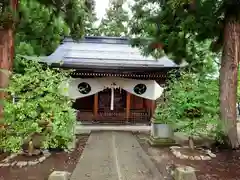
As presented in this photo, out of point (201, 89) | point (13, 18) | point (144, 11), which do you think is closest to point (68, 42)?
point (144, 11)

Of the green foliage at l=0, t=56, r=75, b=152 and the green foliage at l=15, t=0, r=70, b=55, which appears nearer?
the green foliage at l=0, t=56, r=75, b=152

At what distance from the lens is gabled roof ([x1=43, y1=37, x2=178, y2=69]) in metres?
12.6

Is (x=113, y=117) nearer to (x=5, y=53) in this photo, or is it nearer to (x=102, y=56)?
(x=102, y=56)

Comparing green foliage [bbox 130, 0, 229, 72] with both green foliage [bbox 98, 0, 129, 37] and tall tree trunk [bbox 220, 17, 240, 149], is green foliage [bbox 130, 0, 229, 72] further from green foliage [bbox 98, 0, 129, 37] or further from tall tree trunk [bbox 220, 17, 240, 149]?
green foliage [bbox 98, 0, 129, 37]

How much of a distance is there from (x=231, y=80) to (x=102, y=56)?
781cm

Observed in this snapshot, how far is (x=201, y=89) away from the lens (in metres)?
7.79

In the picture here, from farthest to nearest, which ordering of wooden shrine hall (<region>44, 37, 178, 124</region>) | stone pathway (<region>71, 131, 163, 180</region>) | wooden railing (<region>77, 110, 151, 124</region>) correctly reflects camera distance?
wooden railing (<region>77, 110, 151, 124</region>) < wooden shrine hall (<region>44, 37, 178, 124</region>) < stone pathway (<region>71, 131, 163, 180</region>)

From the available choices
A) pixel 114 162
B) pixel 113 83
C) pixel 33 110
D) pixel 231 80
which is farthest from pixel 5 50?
pixel 113 83

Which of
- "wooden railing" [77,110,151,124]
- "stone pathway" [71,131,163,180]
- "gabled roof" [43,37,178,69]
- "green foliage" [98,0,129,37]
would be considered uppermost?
"green foliage" [98,0,129,37]

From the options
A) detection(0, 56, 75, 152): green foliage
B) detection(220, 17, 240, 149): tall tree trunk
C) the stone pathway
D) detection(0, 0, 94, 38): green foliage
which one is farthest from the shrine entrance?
detection(0, 56, 75, 152): green foliage

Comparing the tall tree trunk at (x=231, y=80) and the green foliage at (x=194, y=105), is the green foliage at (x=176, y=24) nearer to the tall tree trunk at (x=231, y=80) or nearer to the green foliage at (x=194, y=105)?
the tall tree trunk at (x=231, y=80)

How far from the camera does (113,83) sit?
43.1 feet

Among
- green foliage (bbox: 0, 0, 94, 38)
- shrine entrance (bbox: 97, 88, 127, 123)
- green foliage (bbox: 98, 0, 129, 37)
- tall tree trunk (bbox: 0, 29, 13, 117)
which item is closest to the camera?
green foliage (bbox: 0, 0, 94, 38)

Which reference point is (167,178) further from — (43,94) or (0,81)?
(0,81)
